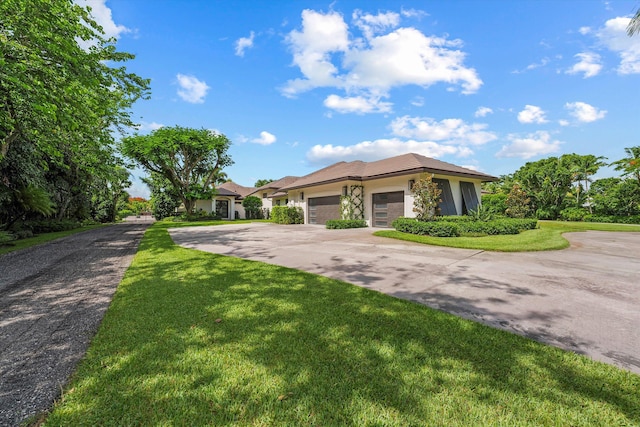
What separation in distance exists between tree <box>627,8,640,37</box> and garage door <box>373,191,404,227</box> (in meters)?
11.2

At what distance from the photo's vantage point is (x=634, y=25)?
446cm

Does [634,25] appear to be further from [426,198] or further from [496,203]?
[496,203]

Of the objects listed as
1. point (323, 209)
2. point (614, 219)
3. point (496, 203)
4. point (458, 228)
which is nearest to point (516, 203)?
point (496, 203)

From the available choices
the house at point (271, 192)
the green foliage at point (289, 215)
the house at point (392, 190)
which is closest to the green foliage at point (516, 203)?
the house at point (392, 190)

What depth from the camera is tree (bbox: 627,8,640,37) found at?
436cm

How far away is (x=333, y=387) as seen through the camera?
2.04m

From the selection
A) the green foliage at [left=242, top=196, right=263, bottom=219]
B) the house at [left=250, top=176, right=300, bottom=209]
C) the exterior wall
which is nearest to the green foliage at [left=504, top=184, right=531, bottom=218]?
the exterior wall

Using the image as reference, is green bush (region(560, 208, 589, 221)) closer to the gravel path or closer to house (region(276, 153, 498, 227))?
house (region(276, 153, 498, 227))

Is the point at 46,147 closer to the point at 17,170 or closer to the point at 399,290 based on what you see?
the point at 17,170

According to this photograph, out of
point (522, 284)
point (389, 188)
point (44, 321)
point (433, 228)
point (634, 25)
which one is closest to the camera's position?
point (44, 321)

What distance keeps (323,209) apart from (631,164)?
23561mm

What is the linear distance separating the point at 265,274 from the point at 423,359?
358cm

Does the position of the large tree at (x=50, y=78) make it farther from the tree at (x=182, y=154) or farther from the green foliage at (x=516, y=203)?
the green foliage at (x=516, y=203)

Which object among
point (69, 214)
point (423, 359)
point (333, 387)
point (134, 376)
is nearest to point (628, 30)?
point (423, 359)
